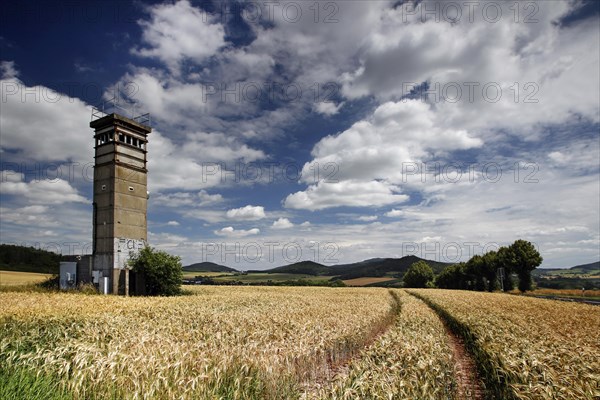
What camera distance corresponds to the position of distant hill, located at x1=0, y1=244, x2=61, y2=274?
3706 inches

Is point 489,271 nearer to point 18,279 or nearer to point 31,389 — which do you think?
point 31,389

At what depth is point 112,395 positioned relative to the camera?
687cm

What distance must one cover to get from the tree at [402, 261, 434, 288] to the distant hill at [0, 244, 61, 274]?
10383 centimetres

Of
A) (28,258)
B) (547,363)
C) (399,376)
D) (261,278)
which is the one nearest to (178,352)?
(399,376)

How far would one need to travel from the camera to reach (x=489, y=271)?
300 ft

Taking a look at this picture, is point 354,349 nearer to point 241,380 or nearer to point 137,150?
point 241,380

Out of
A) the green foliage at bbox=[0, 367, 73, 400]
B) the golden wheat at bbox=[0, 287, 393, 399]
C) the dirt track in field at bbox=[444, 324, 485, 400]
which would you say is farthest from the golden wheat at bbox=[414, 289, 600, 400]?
the green foliage at bbox=[0, 367, 73, 400]

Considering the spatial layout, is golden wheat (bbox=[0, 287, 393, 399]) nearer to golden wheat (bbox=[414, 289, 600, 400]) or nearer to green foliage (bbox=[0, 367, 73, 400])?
green foliage (bbox=[0, 367, 73, 400])

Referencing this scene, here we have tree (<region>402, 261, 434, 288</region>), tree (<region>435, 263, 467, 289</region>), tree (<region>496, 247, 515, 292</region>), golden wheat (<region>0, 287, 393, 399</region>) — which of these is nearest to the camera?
golden wheat (<region>0, 287, 393, 399</region>)

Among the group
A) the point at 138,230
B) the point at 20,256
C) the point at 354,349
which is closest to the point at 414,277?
the point at 138,230

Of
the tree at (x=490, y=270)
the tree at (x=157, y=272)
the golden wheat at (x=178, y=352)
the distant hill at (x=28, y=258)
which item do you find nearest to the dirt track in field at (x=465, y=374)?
the golden wheat at (x=178, y=352)

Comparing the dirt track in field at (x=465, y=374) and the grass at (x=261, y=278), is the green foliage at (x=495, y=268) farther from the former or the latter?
the dirt track in field at (x=465, y=374)

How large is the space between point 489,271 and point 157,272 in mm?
85409

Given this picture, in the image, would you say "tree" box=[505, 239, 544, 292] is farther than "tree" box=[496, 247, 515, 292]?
No
